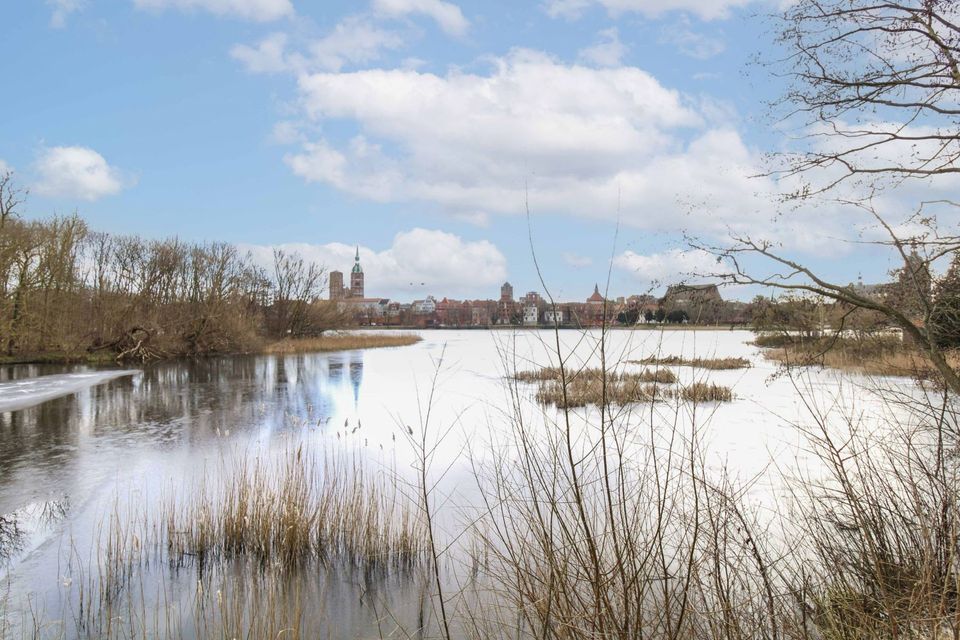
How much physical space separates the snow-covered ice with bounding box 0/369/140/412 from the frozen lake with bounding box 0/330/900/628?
1.8 inches

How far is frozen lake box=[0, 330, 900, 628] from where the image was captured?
15.3 feet

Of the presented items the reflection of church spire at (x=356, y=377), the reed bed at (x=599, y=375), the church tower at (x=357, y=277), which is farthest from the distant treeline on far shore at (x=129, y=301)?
the church tower at (x=357, y=277)

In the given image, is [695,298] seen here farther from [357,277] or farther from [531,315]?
[357,277]

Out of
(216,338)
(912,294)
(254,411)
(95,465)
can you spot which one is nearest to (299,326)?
(216,338)

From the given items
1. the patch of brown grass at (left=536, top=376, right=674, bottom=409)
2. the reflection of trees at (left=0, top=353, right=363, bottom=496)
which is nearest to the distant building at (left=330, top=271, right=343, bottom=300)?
the reflection of trees at (left=0, top=353, right=363, bottom=496)

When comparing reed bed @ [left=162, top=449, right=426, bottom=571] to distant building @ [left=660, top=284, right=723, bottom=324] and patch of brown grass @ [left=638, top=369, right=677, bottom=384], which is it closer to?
patch of brown grass @ [left=638, top=369, right=677, bottom=384]

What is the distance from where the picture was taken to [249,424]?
9.52 metres

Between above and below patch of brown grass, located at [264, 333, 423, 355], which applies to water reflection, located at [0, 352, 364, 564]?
below

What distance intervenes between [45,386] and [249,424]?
353 inches

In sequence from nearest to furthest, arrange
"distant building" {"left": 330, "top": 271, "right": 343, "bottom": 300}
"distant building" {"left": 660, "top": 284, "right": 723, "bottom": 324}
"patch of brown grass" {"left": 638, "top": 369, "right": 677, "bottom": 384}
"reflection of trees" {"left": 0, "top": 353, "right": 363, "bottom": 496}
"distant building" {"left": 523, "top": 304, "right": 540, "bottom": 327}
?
"patch of brown grass" {"left": 638, "top": 369, "right": 677, "bottom": 384} < "distant building" {"left": 523, "top": 304, "right": 540, "bottom": 327} < "distant building" {"left": 660, "top": 284, "right": 723, "bottom": 324} < "reflection of trees" {"left": 0, "top": 353, "right": 363, "bottom": 496} < "distant building" {"left": 330, "top": 271, "right": 343, "bottom": 300}

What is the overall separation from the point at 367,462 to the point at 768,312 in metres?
4.44

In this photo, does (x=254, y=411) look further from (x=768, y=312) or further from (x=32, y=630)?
(x=768, y=312)

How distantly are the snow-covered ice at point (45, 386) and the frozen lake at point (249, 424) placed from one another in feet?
0.15

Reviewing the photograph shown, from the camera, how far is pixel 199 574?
3998 millimetres
